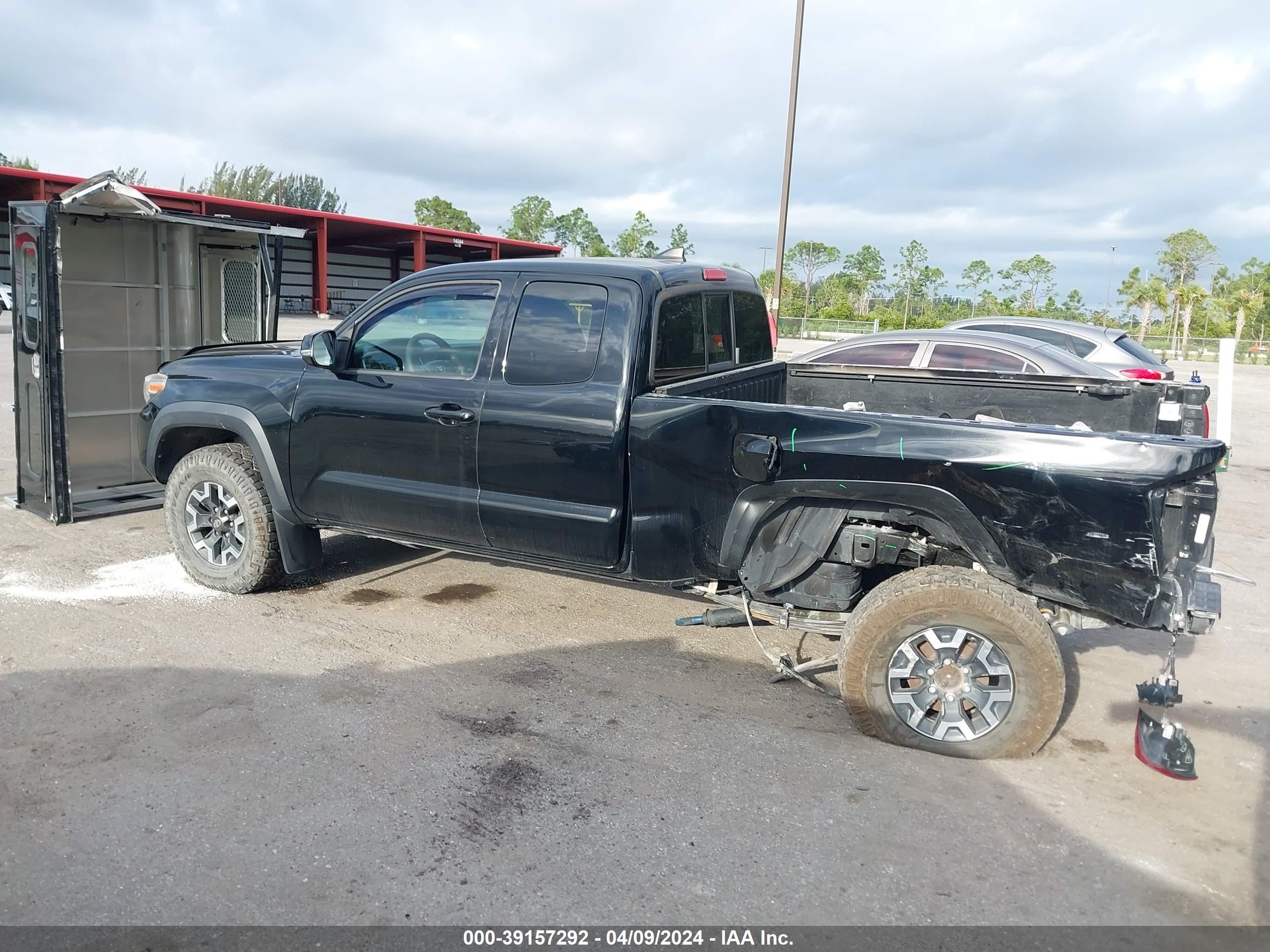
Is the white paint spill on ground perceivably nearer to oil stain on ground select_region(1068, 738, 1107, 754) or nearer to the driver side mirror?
the driver side mirror

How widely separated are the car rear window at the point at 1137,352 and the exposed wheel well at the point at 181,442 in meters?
8.61

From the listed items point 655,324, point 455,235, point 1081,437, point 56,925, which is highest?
point 455,235

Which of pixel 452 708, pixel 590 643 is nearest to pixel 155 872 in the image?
pixel 452 708

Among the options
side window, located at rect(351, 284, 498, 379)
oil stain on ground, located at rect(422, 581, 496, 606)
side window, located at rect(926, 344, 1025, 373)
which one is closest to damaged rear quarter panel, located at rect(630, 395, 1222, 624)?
side window, located at rect(351, 284, 498, 379)

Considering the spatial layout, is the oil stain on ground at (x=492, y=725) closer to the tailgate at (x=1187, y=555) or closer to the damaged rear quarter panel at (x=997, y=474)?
the damaged rear quarter panel at (x=997, y=474)

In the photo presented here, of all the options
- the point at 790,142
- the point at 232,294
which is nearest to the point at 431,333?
the point at 232,294

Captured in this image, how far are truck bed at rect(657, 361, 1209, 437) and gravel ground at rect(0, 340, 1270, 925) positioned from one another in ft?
4.14

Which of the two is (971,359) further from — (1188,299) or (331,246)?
(1188,299)

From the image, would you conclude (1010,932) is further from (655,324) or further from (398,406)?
(398,406)

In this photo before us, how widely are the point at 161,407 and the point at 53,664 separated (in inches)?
70.4

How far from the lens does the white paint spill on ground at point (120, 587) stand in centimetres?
548

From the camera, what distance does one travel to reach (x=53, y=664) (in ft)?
14.8

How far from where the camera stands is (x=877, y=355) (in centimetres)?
898

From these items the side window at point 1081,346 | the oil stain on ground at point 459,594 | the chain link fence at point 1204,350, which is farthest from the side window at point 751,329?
the chain link fence at point 1204,350
